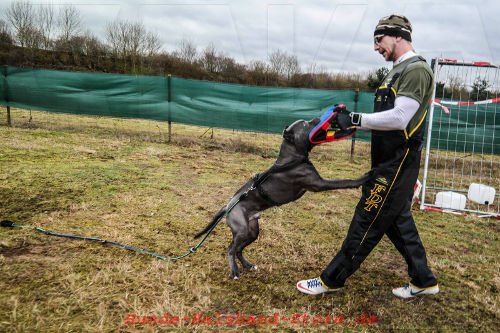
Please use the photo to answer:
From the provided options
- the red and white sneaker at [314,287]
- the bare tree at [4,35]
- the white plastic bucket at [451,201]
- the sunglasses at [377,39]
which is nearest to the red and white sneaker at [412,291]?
the red and white sneaker at [314,287]

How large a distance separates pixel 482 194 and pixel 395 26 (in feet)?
16.4

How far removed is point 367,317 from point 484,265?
1941 mm

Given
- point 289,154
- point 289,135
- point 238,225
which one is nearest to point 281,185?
point 289,154

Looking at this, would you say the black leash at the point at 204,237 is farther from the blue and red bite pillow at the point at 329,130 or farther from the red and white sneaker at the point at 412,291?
the red and white sneaker at the point at 412,291

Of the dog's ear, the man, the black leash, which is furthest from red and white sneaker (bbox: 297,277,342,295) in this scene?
the dog's ear

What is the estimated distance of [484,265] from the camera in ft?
12.9

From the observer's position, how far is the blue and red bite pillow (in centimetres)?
266

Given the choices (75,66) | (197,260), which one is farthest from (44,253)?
(75,66)

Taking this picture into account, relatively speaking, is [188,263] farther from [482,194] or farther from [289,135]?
[482,194]

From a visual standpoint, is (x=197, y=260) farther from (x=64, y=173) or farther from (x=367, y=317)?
(x=64, y=173)

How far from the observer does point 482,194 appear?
634cm

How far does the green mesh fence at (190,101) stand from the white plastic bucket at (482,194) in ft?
12.4

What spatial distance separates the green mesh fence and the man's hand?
7542 millimetres

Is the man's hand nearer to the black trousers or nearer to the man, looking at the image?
the man
